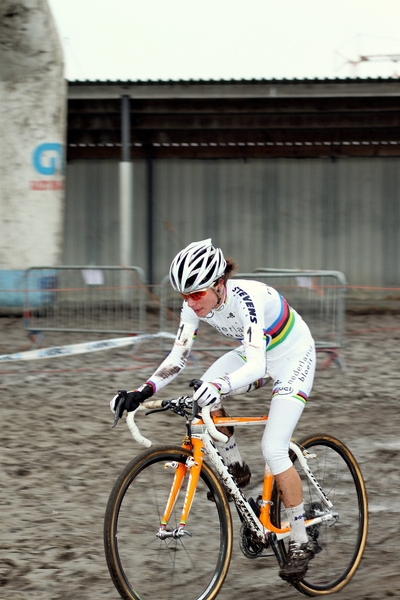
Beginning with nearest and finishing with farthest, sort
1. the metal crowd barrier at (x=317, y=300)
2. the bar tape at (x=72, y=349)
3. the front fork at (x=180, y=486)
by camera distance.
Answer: the front fork at (x=180, y=486) < the bar tape at (x=72, y=349) < the metal crowd barrier at (x=317, y=300)

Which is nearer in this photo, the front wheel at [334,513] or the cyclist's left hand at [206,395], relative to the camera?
the cyclist's left hand at [206,395]

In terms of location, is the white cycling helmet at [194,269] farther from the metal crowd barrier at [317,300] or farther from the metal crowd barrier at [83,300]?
the metal crowd barrier at [83,300]

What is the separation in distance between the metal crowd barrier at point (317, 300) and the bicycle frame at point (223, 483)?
20.4 ft

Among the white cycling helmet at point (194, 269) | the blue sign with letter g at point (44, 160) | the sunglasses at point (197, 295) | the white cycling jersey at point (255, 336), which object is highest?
the blue sign with letter g at point (44, 160)

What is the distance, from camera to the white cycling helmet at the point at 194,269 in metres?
3.87

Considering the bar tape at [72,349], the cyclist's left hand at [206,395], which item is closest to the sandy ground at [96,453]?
the bar tape at [72,349]

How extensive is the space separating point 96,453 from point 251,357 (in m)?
3.45

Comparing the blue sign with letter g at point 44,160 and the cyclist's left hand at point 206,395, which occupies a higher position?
the blue sign with letter g at point 44,160

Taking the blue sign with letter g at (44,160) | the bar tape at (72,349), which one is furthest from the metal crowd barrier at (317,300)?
the blue sign with letter g at (44,160)

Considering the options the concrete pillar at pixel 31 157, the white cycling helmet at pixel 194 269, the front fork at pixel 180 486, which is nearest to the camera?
the front fork at pixel 180 486

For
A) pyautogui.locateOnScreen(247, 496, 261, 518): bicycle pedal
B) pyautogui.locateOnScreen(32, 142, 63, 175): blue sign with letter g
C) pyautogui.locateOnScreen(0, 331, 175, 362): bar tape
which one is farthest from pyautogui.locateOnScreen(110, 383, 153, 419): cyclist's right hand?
pyautogui.locateOnScreen(32, 142, 63, 175): blue sign with letter g

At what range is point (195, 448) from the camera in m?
3.84

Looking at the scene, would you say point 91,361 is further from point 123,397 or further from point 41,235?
point 123,397

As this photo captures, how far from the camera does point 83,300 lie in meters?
11.5
